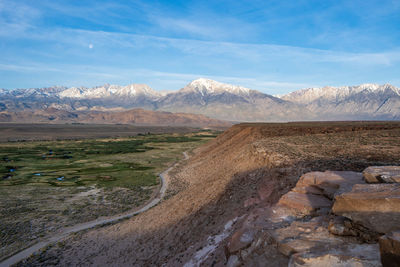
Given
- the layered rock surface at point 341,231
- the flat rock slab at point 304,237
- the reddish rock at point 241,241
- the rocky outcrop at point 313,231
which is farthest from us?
the reddish rock at point 241,241

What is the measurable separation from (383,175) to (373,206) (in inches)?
99.8

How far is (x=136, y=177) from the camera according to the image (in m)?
45.8

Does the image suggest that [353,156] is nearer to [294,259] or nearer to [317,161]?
[317,161]

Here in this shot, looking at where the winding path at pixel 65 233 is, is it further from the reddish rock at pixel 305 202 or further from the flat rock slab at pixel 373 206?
the flat rock slab at pixel 373 206

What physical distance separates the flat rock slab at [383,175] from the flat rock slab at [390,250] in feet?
11.2

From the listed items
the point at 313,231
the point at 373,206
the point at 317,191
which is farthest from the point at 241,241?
the point at 373,206

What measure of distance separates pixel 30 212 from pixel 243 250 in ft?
87.4

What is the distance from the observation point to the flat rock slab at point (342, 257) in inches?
281

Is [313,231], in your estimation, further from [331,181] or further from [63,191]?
[63,191]

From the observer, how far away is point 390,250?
648 cm

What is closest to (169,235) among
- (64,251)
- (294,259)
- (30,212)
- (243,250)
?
(64,251)

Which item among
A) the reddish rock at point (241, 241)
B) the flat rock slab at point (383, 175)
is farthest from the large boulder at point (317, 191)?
the reddish rock at point (241, 241)

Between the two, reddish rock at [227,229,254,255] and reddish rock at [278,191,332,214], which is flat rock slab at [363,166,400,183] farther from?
reddish rock at [227,229,254,255]

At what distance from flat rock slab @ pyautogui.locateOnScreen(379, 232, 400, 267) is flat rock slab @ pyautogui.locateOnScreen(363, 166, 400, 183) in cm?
341
